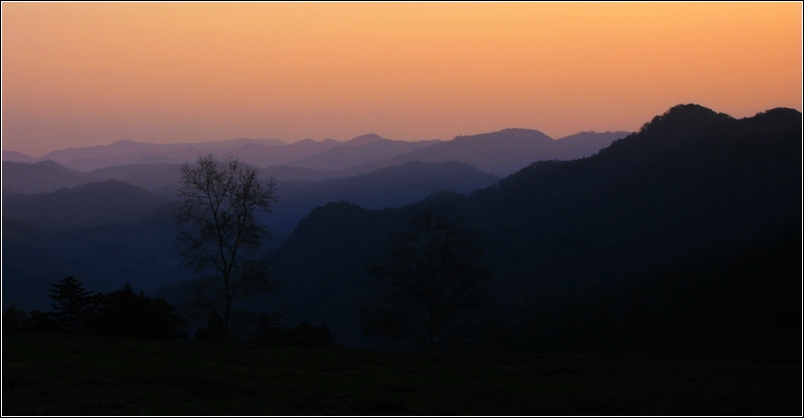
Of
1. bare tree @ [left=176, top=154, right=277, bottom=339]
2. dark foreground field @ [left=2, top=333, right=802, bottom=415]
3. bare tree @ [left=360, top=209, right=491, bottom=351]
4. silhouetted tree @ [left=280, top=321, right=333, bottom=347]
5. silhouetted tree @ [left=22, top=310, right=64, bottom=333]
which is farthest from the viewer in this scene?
bare tree @ [left=360, top=209, right=491, bottom=351]

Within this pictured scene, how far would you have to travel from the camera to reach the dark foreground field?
21.7 meters

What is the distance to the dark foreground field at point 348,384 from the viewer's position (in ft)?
71.1

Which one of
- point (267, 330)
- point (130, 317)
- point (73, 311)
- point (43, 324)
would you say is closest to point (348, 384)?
point (130, 317)

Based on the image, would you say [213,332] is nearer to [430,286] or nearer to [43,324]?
[43,324]

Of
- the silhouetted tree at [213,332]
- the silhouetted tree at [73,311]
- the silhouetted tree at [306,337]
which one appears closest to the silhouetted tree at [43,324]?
the silhouetted tree at [73,311]

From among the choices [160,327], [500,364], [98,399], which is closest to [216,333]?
[160,327]

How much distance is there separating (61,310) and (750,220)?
193555 millimetres

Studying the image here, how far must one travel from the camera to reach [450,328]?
181ft

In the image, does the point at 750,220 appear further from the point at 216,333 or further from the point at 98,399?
the point at 98,399

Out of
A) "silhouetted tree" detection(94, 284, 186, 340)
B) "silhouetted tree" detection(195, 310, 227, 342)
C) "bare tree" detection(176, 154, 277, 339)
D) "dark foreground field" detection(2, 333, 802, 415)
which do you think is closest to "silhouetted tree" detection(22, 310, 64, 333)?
"silhouetted tree" detection(94, 284, 186, 340)

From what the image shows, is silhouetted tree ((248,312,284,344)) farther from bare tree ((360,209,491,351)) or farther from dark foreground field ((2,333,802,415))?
dark foreground field ((2,333,802,415))

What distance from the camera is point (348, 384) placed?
86.7ft

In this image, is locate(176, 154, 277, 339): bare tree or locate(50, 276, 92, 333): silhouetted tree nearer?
locate(50, 276, 92, 333): silhouetted tree

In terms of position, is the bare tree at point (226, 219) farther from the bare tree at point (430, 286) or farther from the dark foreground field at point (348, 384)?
the dark foreground field at point (348, 384)
